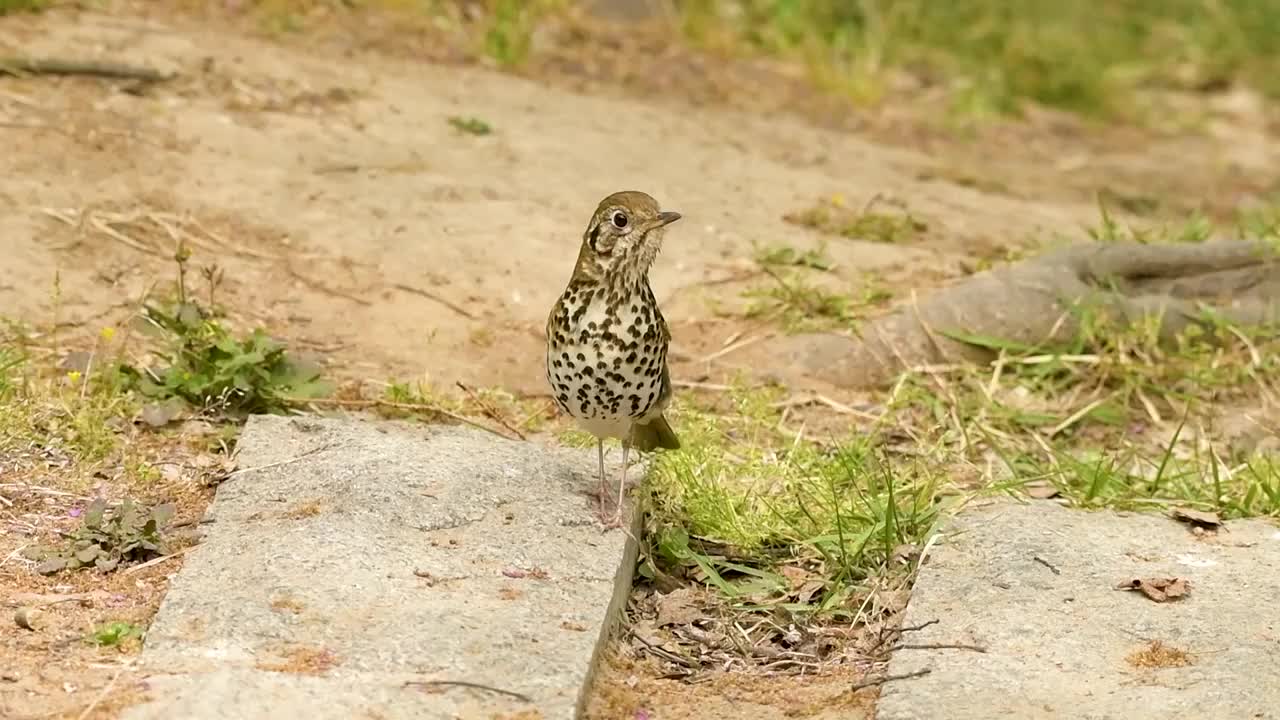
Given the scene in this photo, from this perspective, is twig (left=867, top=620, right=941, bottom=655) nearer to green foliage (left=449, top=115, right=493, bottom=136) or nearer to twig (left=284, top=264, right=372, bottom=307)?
twig (left=284, top=264, right=372, bottom=307)

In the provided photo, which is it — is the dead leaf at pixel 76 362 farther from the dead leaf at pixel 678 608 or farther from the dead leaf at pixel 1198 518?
the dead leaf at pixel 1198 518

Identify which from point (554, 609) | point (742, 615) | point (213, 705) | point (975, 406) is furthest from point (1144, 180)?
point (213, 705)

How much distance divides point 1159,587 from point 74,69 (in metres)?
4.84

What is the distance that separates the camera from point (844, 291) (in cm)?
691

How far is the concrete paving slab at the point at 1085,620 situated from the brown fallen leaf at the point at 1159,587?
0.08ft

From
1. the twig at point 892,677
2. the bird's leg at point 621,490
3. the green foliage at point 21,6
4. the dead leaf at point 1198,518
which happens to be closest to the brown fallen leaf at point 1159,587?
the dead leaf at point 1198,518

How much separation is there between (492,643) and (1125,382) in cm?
328

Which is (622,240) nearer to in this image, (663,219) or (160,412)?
(663,219)

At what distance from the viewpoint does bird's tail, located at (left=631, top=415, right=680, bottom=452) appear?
497cm

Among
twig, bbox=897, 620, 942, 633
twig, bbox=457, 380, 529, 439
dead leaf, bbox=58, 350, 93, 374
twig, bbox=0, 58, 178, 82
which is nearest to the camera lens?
twig, bbox=897, 620, 942, 633

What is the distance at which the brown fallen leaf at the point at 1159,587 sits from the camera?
178 inches

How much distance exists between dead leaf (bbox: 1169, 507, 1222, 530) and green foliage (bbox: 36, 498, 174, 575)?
259cm

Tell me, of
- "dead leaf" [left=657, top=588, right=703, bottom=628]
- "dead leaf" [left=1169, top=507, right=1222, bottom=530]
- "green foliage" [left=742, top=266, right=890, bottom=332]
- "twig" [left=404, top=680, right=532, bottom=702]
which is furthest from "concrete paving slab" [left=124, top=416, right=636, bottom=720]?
"green foliage" [left=742, top=266, right=890, bottom=332]

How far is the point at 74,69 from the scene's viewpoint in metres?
7.52
